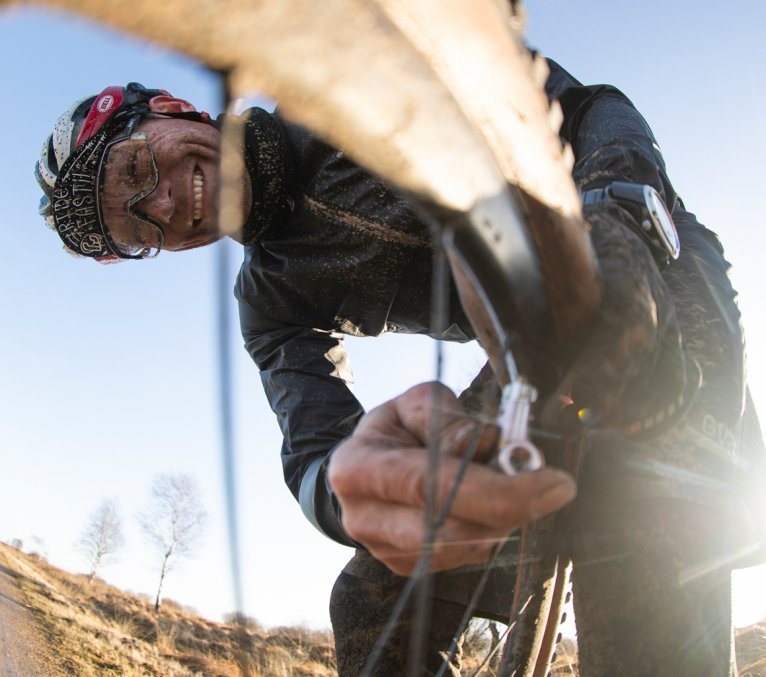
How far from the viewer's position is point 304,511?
2047 millimetres

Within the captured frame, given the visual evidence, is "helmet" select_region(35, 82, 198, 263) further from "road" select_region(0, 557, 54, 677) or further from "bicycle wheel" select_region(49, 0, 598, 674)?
"road" select_region(0, 557, 54, 677)

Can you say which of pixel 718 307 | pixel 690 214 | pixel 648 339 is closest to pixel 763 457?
pixel 718 307

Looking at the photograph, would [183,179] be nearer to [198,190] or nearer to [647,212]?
[198,190]

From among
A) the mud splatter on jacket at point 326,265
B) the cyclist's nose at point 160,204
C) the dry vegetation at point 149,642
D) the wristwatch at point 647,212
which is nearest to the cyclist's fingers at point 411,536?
the wristwatch at point 647,212

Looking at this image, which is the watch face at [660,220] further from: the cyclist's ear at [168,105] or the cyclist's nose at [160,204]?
the cyclist's ear at [168,105]

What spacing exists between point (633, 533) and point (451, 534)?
0.92m

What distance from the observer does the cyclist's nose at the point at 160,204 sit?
2.51 m

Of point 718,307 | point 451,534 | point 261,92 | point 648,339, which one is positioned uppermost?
point 718,307

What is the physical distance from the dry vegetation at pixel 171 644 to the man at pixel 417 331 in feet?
11.1

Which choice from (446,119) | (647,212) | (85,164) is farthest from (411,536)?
(85,164)

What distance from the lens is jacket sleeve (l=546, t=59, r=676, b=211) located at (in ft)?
5.46

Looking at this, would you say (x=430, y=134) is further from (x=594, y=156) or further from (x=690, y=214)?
(x=690, y=214)

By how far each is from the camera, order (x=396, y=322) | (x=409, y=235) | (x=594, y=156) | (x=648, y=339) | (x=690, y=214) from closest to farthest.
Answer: (x=648, y=339), (x=594, y=156), (x=690, y=214), (x=409, y=235), (x=396, y=322)

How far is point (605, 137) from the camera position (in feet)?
6.12
